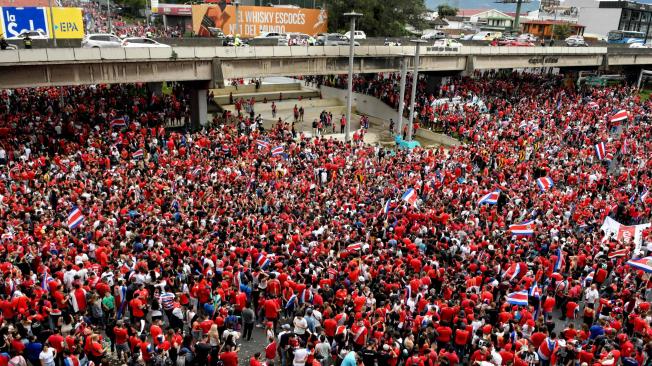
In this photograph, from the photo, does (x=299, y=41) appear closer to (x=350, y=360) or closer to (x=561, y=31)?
(x=350, y=360)

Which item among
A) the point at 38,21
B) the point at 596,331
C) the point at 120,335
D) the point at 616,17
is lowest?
the point at 596,331

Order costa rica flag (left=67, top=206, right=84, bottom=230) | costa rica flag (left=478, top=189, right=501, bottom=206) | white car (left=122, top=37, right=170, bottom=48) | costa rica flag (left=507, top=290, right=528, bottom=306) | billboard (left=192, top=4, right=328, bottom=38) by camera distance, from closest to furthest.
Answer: costa rica flag (left=507, top=290, right=528, bottom=306) → costa rica flag (left=67, top=206, right=84, bottom=230) → costa rica flag (left=478, top=189, right=501, bottom=206) → white car (left=122, top=37, right=170, bottom=48) → billboard (left=192, top=4, right=328, bottom=38)

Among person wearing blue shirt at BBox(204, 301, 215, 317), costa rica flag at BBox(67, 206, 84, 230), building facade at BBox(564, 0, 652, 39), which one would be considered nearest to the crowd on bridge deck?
person wearing blue shirt at BBox(204, 301, 215, 317)

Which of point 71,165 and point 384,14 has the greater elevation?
point 384,14

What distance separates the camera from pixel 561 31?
92625 millimetres

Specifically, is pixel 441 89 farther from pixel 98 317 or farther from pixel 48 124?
pixel 98 317

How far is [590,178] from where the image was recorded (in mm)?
21625

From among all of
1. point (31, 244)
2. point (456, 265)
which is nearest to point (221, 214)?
point (31, 244)

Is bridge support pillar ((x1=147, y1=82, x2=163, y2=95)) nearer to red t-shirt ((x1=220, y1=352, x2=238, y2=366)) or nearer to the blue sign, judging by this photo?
the blue sign

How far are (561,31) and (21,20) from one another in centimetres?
8517

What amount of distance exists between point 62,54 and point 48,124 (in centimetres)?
339

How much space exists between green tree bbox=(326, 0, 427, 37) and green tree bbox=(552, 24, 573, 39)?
142ft

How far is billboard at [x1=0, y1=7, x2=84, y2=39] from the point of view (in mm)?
35031

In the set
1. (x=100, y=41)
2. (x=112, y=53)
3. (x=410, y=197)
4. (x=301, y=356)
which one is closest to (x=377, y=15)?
(x=100, y=41)
